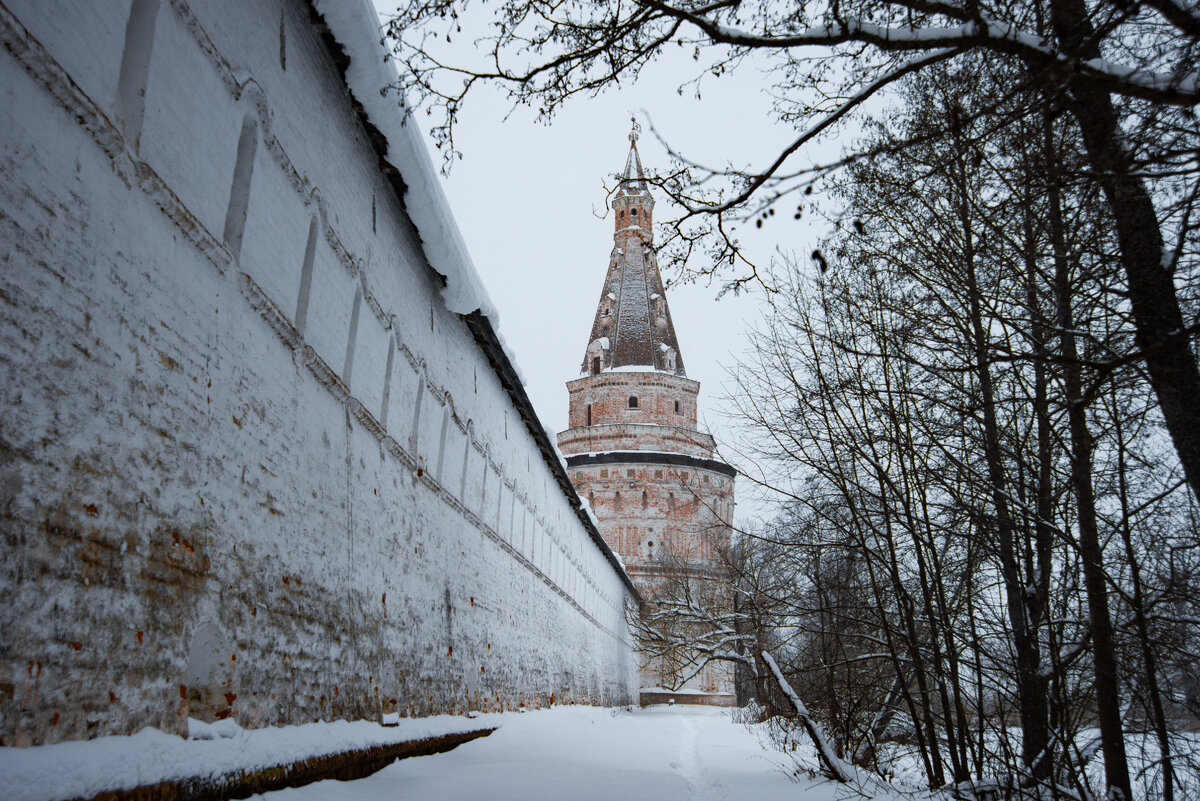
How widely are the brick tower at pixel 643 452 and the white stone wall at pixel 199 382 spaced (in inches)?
1158

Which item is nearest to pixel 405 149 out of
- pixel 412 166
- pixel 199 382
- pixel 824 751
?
pixel 412 166

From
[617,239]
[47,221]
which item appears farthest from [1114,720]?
[617,239]

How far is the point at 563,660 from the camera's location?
1719 cm

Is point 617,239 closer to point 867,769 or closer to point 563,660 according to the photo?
point 563,660

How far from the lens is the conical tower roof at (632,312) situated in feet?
127

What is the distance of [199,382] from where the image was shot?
3707 mm

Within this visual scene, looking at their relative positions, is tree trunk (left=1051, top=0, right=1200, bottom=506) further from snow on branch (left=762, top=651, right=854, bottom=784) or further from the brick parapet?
the brick parapet

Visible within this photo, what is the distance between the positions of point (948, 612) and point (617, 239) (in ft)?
121

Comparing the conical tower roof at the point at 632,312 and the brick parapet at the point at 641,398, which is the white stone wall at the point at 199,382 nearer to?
the brick parapet at the point at 641,398

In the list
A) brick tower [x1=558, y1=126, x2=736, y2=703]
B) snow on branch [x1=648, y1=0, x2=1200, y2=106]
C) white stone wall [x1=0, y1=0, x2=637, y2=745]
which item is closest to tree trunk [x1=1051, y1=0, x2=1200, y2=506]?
snow on branch [x1=648, y1=0, x2=1200, y2=106]

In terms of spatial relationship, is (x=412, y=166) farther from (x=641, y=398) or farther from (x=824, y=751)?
(x=641, y=398)

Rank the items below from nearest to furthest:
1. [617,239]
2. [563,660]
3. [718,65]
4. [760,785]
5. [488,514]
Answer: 1. [718,65]
2. [760,785]
3. [488,514]
4. [563,660]
5. [617,239]

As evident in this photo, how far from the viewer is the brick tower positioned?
36375mm

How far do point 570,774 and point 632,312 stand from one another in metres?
34.1
